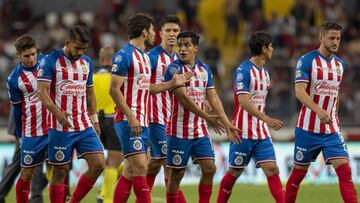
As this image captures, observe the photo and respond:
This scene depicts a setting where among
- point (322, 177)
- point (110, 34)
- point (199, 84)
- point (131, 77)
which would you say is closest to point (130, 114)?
point (131, 77)

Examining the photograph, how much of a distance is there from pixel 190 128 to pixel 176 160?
39 cm

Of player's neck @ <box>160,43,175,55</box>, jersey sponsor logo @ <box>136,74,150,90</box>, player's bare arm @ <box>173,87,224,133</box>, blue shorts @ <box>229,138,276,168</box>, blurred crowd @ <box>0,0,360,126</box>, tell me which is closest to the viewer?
jersey sponsor logo @ <box>136,74,150,90</box>

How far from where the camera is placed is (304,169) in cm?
1208

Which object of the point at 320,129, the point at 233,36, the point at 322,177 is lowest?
the point at 322,177

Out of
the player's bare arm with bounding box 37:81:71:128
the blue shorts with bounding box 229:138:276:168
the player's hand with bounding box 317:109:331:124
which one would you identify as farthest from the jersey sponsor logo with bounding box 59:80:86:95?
the player's hand with bounding box 317:109:331:124

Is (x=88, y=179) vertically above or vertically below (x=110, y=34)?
below

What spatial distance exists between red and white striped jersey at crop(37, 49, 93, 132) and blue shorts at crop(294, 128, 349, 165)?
2.44 meters

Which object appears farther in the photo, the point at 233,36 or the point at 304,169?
the point at 233,36

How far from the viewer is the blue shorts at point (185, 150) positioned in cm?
1191

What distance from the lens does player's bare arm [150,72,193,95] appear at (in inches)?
446

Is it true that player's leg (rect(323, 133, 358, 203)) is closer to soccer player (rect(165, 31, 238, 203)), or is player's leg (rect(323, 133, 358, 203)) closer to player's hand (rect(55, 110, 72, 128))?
soccer player (rect(165, 31, 238, 203))

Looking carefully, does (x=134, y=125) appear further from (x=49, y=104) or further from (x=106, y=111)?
(x=106, y=111)

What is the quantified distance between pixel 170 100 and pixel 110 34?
38.5ft

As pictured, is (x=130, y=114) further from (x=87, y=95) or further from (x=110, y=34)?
(x=110, y=34)
